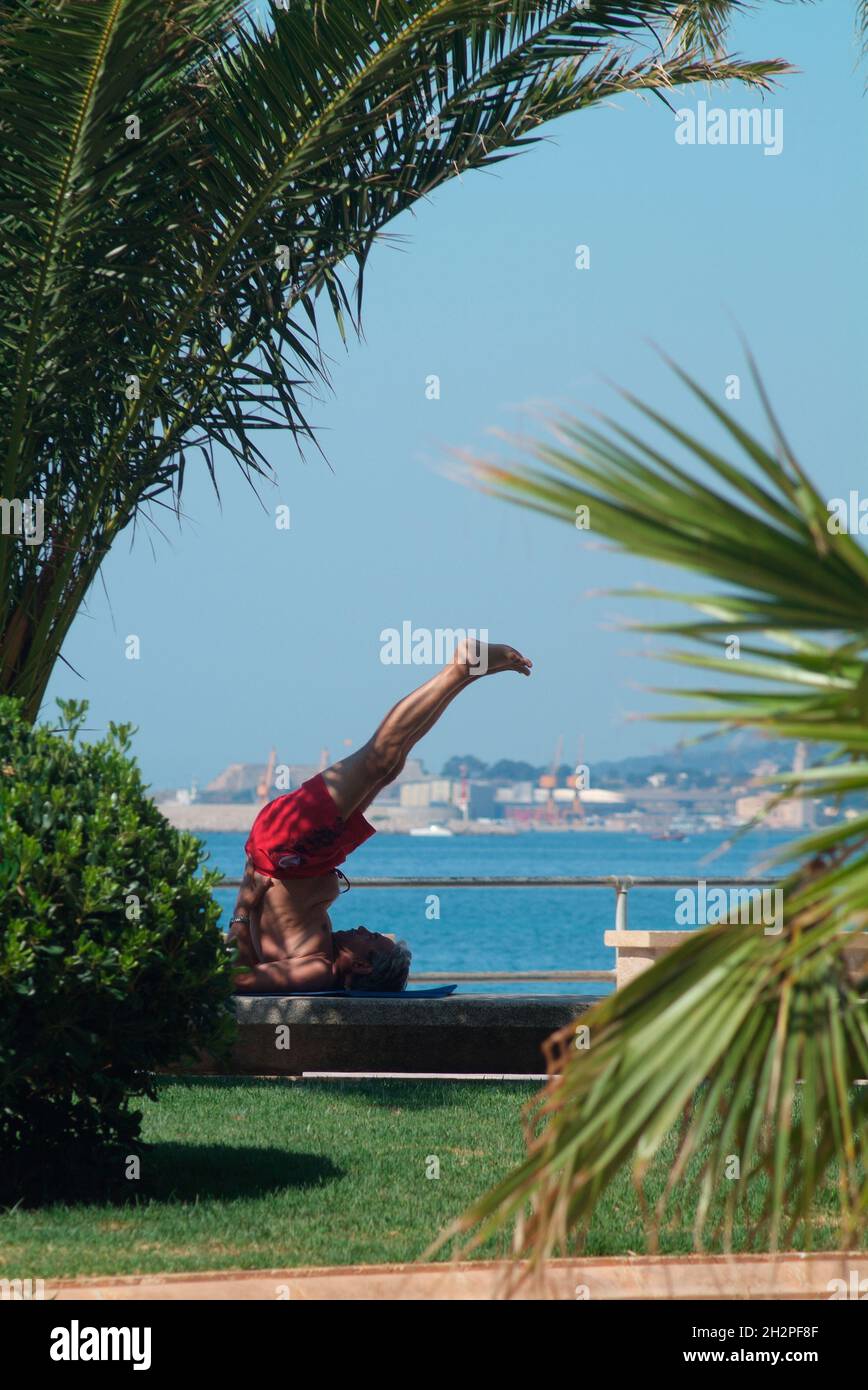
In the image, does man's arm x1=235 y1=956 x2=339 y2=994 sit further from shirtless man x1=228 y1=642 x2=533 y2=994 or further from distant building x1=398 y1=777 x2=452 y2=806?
distant building x1=398 y1=777 x2=452 y2=806

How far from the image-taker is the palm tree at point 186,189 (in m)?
6.96

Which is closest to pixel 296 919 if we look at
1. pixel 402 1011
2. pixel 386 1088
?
pixel 402 1011

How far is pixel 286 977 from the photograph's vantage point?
340 inches

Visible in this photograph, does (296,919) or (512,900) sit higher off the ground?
(296,919)

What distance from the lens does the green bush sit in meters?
5.41

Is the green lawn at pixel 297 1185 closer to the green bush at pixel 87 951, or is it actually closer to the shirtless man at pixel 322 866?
the green bush at pixel 87 951

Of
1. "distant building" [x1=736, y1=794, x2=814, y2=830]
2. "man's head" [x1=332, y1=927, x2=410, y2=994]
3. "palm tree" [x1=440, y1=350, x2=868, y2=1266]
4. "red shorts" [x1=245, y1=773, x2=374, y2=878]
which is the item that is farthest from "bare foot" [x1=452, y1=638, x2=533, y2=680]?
"palm tree" [x1=440, y1=350, x2=868, y2=1266]

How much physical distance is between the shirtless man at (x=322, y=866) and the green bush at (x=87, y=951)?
2296mm

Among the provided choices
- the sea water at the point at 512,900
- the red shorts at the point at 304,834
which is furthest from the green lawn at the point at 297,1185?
the sea water at the point at 512,900

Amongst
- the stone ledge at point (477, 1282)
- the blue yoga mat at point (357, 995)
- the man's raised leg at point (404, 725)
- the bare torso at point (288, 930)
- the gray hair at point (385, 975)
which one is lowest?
the stone ledge at point (477, 1282)

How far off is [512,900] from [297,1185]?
290 feet

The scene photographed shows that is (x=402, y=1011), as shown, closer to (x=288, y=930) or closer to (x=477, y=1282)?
(x=288, y=930)
